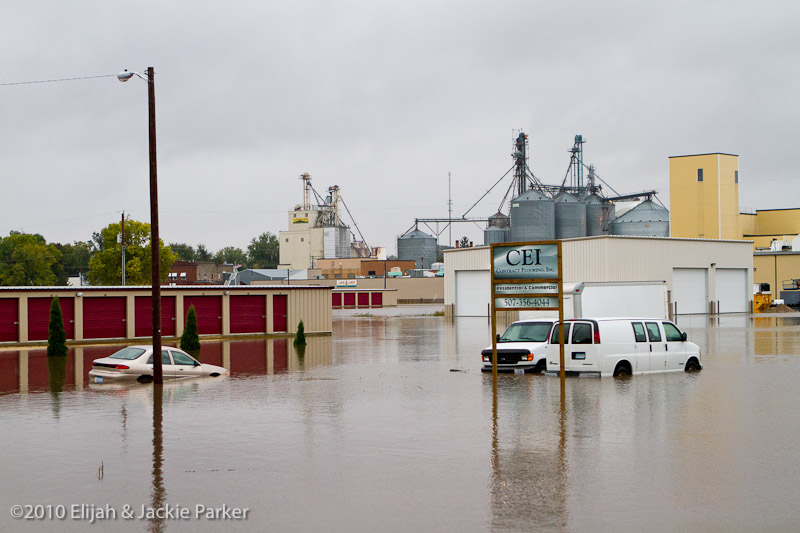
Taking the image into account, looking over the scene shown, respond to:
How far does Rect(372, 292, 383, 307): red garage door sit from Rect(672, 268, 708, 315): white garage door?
175 ft

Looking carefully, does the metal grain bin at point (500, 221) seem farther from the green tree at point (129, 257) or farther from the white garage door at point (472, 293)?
the white garage door at point (472, 293)

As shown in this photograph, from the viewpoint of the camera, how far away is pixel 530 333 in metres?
24.1

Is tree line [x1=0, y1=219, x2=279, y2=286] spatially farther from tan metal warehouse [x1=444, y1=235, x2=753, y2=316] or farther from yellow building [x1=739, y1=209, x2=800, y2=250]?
yellow building [x1=739, y1=209, x2=800, y2=250]

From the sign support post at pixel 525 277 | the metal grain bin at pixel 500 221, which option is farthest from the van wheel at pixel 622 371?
the metal grain bin at pixel 500 221

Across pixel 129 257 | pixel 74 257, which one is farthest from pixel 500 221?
pixel 74 257

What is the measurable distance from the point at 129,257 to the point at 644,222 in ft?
197

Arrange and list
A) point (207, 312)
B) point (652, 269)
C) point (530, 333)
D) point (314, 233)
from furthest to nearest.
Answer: point (314, 233) → point (652, 269) → point (207, 312) → point (530, 333)

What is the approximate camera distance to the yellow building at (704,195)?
293ft

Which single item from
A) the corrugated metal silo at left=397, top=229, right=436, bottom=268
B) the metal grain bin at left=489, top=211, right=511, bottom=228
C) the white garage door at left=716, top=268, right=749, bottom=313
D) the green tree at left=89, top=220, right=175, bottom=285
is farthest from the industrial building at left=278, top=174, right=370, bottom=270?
the white garage door at left=716, top=268, right=749, bottom=313

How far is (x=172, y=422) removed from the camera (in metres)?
15.4

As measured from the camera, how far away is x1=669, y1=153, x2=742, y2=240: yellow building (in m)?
89.4

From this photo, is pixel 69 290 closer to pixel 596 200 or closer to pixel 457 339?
pixel 457 339

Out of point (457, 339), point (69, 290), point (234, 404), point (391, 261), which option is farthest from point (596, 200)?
point (234, 404)

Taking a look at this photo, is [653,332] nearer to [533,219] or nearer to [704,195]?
[704,195]
